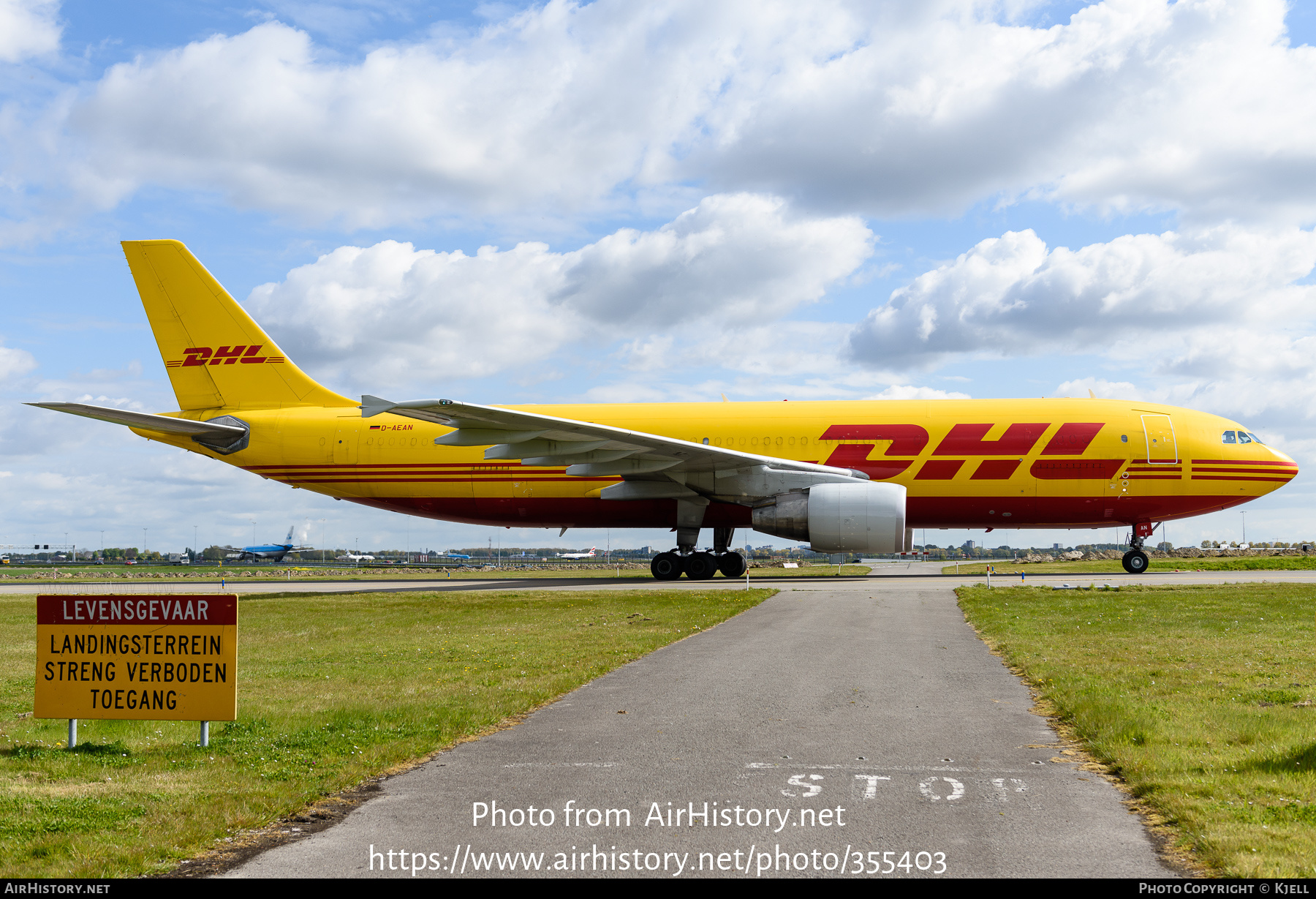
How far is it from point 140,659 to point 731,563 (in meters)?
22.2

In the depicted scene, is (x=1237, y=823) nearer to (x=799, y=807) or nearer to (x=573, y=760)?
(x=799, y=807)

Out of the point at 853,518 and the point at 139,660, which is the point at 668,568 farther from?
the point at 139,660

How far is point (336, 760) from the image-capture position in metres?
6.46

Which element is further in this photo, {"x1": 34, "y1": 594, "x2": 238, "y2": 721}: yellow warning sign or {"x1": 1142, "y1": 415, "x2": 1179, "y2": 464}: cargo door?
{"x1": 1142, "y1": 415, "x2": 1179, "y2": 464}: cargo door

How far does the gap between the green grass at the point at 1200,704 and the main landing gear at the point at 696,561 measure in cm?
1100

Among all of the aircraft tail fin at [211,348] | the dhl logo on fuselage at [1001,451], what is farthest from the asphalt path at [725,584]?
the aircraft tail fin at [211,348]

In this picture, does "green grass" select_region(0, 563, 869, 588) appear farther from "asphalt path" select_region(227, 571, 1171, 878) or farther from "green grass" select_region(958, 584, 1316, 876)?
"asphalt path" select_region(227, 571, 1171, 878)

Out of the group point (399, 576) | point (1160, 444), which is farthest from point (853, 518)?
point (399, 576)

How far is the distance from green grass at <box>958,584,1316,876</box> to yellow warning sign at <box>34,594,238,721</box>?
20.1 ft

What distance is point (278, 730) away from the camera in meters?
7.53

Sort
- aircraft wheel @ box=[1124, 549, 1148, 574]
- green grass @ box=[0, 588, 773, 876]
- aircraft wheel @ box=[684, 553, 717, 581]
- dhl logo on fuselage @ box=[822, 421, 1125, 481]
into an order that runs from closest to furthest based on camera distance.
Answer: green grass @ box=[0, 588, 773, 876], dhl logo on fuselage @ box=[822, 421, 1125, 481], aircraft wheel @ box=[684, 553, 717, 581], aircraft wheel @ box=[1124, 549, 1148, 574]

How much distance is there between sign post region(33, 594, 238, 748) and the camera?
23.1 feet

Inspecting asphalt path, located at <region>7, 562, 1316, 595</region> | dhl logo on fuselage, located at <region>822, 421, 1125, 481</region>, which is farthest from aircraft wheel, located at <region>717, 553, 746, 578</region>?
dhl logo on fuselage, located at <region>822, 421, 1125, 481</region>

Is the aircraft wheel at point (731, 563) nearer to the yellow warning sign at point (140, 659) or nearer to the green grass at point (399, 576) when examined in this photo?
the green grass at point (399, 576)
